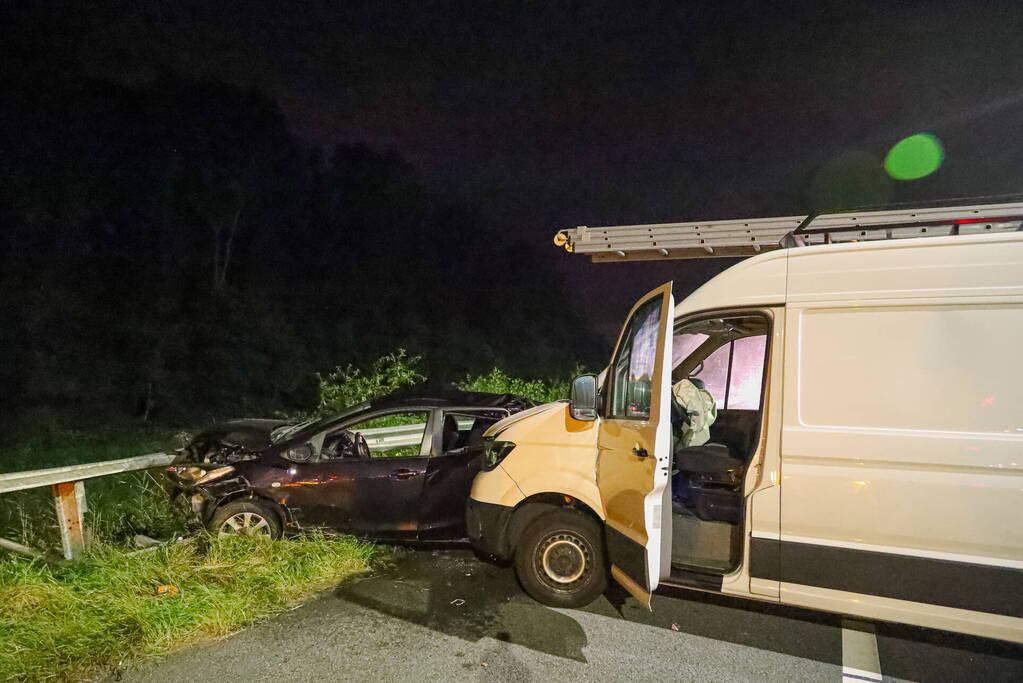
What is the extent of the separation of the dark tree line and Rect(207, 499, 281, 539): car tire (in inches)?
870

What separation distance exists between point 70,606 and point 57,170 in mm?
27942

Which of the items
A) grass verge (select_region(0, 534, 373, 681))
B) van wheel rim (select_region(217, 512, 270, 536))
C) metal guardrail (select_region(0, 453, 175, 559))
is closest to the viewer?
grass verge (select_region(0, 534, 373, 681))

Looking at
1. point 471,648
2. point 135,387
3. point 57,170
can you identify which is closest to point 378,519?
point 471,648

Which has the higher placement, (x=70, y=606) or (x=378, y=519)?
(x=378, y=519)

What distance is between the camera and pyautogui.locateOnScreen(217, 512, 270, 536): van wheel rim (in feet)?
18.3

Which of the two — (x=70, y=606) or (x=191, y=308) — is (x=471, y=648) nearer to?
(x=70, y=606)

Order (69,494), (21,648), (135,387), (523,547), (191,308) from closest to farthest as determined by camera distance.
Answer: (21,648), (523,547), (69,494), (135,387), (191,308)

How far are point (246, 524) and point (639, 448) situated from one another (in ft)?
11.2

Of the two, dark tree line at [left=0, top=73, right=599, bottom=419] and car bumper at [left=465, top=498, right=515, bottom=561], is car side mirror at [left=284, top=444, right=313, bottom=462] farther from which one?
dark tree line at [left=0, top=73, right=599, bottom=419]

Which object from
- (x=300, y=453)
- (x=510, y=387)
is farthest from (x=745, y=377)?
(x=510, y=387)

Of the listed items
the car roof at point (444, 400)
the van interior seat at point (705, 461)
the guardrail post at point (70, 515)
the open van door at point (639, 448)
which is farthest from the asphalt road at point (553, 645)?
the guardrail post at point (70, 515)

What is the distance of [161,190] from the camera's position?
2950 centimetres

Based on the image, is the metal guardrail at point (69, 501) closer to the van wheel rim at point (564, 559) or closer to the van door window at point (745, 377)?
the van wheel rim at point (564, 559)

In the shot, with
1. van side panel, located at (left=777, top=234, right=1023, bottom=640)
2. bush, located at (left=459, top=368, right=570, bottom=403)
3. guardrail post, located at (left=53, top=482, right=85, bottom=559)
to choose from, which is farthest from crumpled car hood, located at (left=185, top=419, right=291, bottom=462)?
bush, located at (left=459, top=368, right=570, bottom=403)
